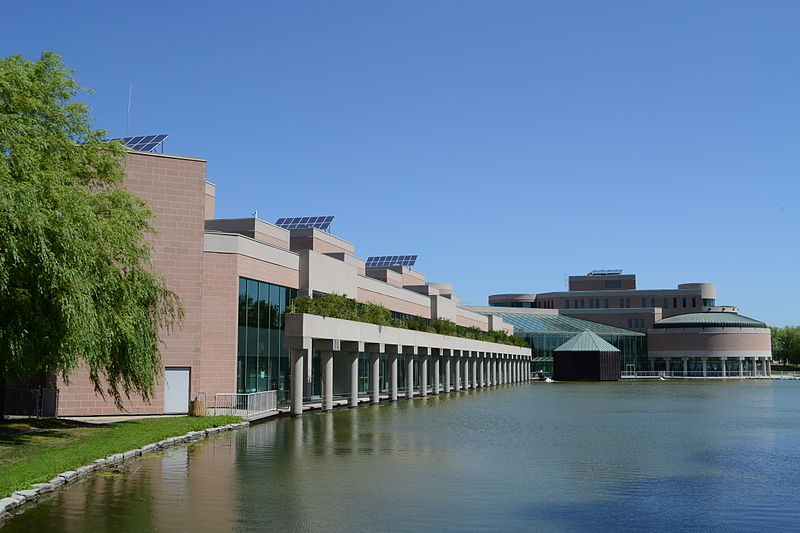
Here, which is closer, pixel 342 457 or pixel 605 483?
pixel 605 483

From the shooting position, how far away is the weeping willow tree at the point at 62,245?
24125 mm

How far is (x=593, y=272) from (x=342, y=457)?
16171 centimetres

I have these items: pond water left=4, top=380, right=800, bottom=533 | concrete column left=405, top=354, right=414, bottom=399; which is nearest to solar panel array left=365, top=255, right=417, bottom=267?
concrete column left=405, top=354, right=414, bottom=399

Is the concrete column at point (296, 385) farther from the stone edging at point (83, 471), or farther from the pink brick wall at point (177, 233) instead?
the stone edging at point (83, 471)

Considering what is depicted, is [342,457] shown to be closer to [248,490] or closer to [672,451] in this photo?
[248,490]

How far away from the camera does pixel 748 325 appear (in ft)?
486

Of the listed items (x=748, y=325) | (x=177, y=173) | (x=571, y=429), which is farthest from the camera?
(x=748, y=325)

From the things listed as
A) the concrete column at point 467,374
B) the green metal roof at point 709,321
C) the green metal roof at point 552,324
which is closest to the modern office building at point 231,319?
the concrete column at point 467,374

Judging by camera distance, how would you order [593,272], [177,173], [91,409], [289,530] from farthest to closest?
1. [593,272]
2. [177,173]
3. [91,409]
4. [289,530]

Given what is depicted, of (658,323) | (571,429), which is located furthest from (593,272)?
(571,429)

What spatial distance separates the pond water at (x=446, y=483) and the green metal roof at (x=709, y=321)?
117151 mm

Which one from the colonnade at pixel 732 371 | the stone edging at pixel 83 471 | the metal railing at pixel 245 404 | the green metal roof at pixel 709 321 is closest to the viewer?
the stone edging at pixel 83 471

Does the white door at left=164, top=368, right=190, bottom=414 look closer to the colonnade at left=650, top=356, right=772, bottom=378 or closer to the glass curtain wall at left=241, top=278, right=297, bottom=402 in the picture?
the glass curtain wall at left=241, top=278, right=297, bottom=402

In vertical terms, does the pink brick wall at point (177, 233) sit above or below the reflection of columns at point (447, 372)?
above
